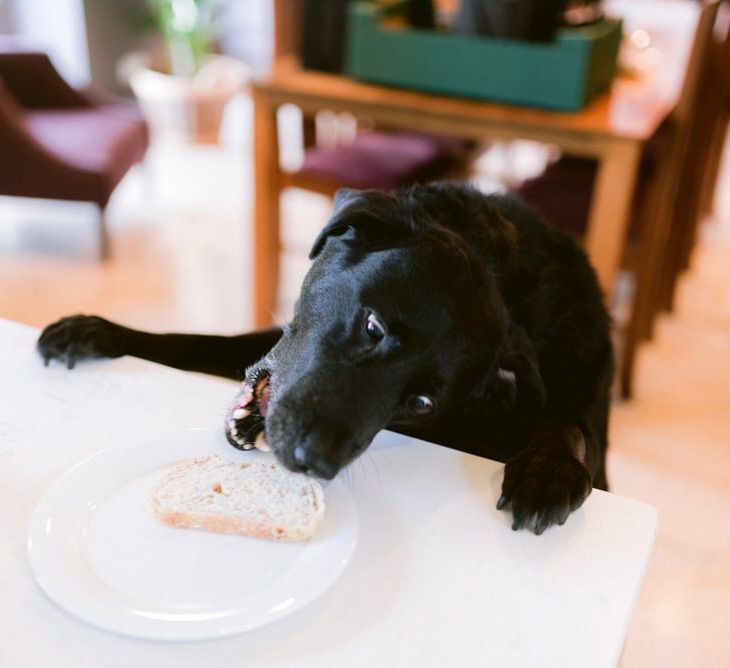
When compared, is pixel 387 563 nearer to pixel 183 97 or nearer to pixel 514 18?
pixel 514 18

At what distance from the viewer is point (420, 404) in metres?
1.06

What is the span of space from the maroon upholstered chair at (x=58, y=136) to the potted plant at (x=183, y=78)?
0.66m

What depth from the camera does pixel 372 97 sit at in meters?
2.34

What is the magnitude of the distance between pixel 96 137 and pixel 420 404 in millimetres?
2540

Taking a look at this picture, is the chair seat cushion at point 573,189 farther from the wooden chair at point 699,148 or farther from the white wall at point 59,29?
the white wall at point 59,29

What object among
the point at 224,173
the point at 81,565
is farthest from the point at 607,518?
the point at 224,173

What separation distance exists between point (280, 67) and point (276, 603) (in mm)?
2132

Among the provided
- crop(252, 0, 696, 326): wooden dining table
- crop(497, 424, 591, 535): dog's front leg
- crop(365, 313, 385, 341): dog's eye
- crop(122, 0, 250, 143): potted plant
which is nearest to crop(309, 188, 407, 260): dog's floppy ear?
crop(365, 313, 385, 341): dog's eye

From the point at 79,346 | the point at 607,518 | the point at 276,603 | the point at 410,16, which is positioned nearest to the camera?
the point at 276,603

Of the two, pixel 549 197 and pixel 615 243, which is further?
pixel 549 197

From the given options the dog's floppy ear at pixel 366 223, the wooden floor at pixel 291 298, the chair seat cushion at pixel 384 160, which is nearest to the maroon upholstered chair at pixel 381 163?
the chair seat cushion at pixel 384 160

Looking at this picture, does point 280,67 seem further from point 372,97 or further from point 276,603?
point 276,603

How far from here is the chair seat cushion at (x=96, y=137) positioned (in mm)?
3027

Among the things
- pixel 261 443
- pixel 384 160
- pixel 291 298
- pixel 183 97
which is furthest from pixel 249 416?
pixel 183 97
